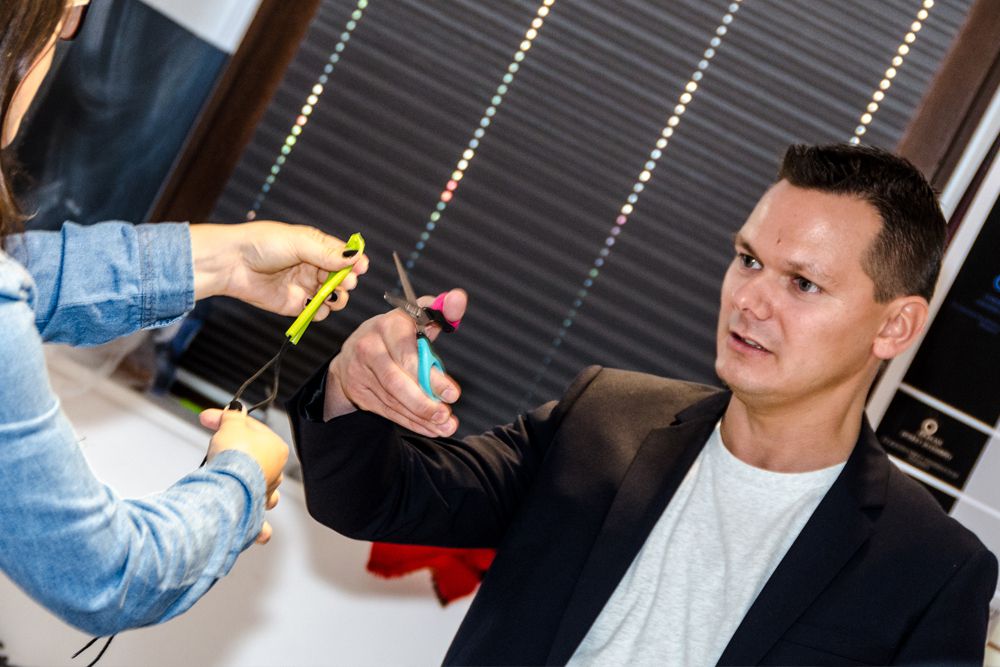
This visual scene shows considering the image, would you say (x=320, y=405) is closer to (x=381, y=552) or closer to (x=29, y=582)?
(x=29, y=582)

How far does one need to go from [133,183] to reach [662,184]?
1.48 metres

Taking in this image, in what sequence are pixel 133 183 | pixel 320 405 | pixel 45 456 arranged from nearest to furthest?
pixel 45 456 → pixel 320 405 → pixel 133 183

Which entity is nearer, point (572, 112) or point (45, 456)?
point (45, 456)

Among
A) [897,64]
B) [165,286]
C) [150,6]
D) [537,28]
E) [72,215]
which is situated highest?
[897,64]

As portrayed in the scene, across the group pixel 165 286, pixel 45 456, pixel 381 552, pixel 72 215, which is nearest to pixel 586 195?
pixel 381 552

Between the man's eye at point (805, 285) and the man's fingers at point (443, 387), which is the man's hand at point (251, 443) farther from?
the man's eye at point (805, 285)

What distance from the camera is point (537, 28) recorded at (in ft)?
9.48

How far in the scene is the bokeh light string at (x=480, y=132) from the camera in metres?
2.86

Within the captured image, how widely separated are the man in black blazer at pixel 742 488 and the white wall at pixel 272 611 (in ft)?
2.39

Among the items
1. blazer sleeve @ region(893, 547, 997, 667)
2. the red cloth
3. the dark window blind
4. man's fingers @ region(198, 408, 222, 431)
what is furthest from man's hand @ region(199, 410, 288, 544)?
the dark window blind

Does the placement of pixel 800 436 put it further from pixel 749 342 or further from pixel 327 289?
pixel 327 289

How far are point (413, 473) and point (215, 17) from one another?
1.67 m

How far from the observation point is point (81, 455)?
3.30ft

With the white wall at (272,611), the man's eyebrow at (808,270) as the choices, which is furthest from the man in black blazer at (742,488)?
the white wall at (272,611)
